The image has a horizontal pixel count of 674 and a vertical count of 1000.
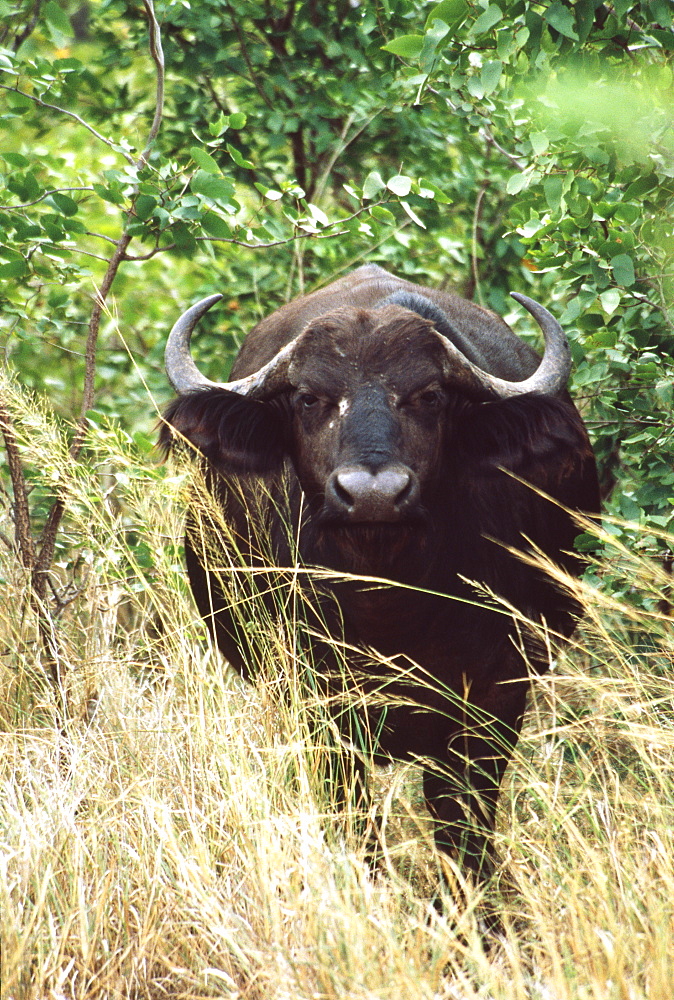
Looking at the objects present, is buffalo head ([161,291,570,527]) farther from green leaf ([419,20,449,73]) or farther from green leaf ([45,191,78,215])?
green leaf ([419,20,449,73])

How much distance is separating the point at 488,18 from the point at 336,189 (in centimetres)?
370

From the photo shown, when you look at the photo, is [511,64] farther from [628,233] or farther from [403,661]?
[403,661]

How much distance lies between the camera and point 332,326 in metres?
3.49

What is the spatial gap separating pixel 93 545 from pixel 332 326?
107 centimetres

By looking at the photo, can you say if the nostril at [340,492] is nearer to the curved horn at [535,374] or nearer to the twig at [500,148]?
the curved horn at [535,374]

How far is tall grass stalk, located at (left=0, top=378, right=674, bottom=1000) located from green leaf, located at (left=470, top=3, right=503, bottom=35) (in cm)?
158

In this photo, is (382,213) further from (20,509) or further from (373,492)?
(20,509)

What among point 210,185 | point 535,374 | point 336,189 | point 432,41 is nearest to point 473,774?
point 535,374

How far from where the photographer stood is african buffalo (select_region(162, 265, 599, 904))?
3.32m

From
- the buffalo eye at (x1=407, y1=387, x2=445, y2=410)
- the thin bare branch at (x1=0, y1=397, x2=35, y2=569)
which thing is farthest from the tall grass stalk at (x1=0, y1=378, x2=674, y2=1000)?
the buffalo eye at (x1=407, y1=387, x2=445, y2=410)

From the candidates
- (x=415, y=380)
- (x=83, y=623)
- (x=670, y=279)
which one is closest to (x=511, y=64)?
(x=670, y=279)

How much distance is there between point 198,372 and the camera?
381 cm

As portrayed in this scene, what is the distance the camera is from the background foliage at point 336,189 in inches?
133

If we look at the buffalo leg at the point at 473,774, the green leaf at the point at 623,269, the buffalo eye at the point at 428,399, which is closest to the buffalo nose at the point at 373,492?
the buffalo eye at the point at 428,399
